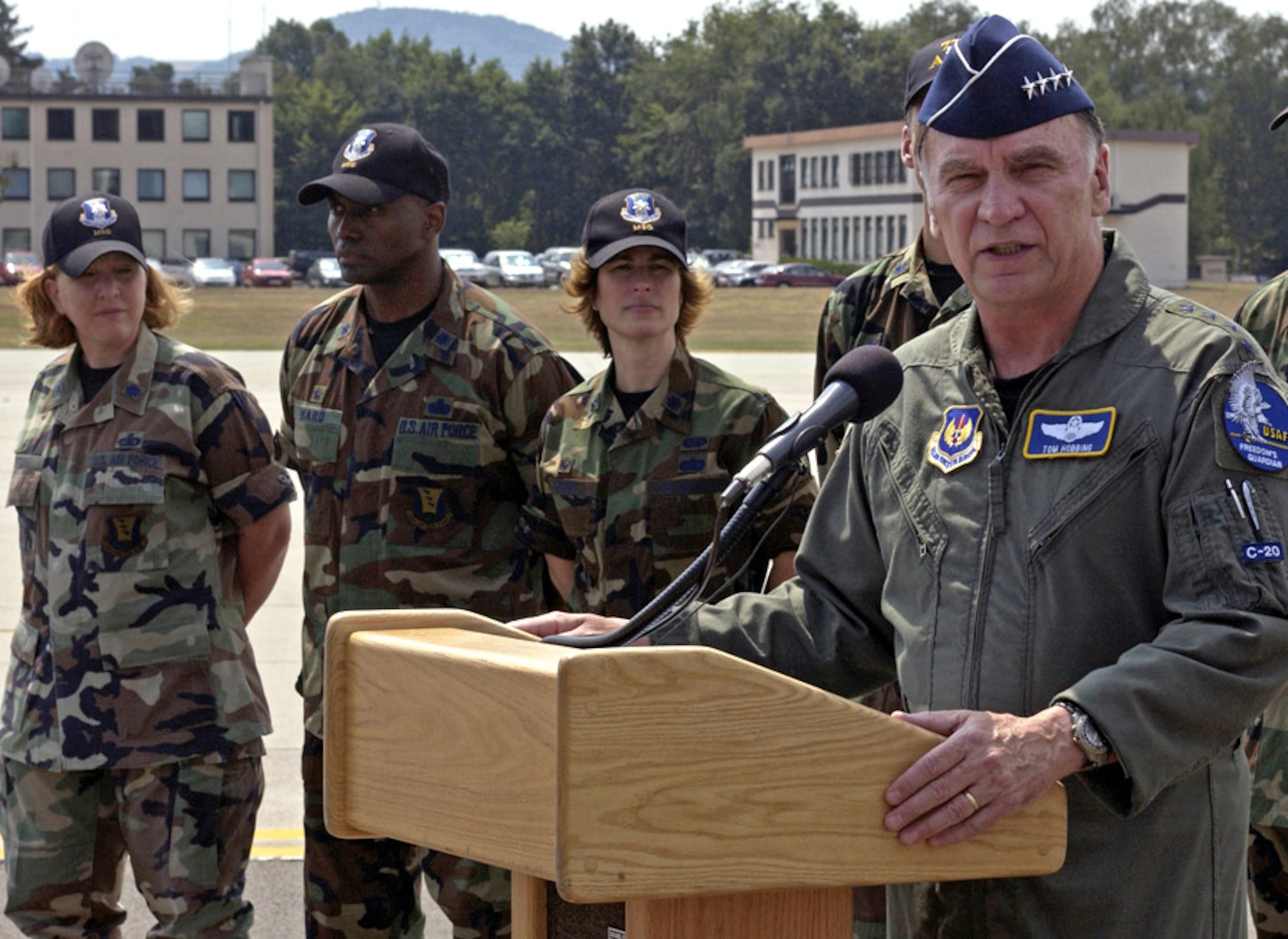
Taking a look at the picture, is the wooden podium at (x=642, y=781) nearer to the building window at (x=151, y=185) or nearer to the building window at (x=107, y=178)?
the building window at (x=107, y=178)

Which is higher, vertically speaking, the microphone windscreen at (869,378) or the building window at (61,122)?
the building window at (61,122)

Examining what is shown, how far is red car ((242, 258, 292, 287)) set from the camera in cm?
6384

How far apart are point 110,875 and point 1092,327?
3265mm

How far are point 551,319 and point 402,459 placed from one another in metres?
35.7

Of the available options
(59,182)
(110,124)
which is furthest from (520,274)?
(59,182)

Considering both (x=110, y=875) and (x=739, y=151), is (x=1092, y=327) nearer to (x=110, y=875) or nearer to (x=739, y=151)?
(x=110, y=875)

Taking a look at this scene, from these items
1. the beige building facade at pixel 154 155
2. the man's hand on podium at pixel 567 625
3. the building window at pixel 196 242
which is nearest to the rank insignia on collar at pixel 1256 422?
the man's hand on podium at pixel 567 625

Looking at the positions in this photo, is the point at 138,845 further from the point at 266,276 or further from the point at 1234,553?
the point at 266,276

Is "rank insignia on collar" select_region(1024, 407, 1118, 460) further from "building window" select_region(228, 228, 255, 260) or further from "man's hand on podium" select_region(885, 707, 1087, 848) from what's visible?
"building window" select_region(228, 228, 255, 260)

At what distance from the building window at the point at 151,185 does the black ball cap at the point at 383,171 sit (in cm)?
8871

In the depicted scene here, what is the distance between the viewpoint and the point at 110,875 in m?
4.66

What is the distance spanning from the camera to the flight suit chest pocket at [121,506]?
14.9ft

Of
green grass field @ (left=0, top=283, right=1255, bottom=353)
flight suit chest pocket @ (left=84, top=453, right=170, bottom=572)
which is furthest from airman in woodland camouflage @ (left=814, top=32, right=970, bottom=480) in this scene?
green grass field @ (left=0, top=283, right=1255, bottom=353)

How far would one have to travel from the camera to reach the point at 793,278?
68.7 meters
